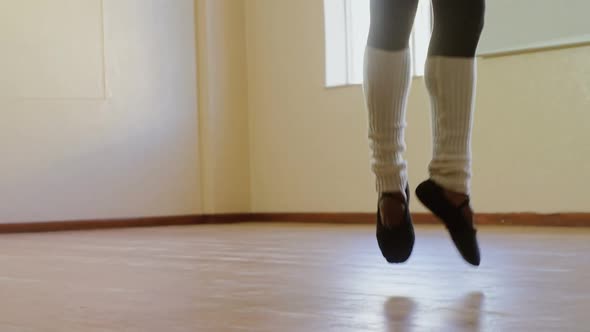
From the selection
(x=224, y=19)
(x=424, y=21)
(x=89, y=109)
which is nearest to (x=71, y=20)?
(x=89, y=109)

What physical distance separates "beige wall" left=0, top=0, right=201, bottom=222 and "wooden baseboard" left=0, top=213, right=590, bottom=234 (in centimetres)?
4

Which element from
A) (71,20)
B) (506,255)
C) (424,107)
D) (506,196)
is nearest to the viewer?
(506,255)

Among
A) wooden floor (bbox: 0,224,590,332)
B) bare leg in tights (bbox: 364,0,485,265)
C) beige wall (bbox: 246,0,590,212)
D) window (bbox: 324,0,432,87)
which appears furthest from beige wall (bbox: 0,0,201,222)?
bare leg in tights (bbox: 364,0,485,265)

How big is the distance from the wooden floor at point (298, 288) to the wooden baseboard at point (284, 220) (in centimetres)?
70

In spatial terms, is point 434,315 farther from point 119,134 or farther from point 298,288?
point 119,134

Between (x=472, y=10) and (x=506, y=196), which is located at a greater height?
(x=472, y=10)

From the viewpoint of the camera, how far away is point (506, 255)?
209 cm

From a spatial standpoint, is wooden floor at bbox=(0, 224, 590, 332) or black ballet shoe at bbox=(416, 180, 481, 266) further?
black ballet shoe at bbox=(416, 180, 481, 266)

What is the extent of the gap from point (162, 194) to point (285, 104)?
30.5 inches

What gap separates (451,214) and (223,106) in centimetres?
340

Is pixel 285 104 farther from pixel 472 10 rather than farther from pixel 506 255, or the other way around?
pixel 472 10

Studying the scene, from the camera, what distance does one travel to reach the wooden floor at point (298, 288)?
1.03 m

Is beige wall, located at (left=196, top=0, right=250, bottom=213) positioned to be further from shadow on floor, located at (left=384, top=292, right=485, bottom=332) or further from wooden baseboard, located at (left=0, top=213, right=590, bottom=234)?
shadow on floor, located at (left=384, top=292, right=485, bottom=332)

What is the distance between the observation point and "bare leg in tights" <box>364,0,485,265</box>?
4.69ft
